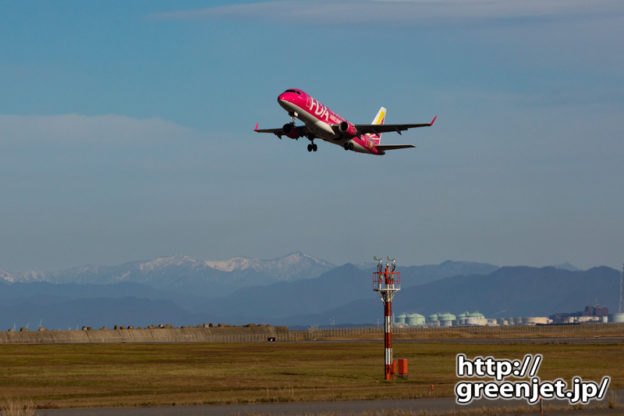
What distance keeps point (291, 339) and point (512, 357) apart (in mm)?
73389

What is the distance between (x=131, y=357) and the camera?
10031cm

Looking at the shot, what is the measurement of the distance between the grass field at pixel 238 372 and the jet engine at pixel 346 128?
876 inches

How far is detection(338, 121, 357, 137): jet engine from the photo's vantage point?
94.1m

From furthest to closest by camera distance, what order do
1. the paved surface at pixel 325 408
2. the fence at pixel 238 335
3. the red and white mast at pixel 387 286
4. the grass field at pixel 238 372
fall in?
the fence at pixel 238 335 < the red and white mast at pixel 387 286 < the grass field at pixel 238 372 < the paved surface at pixel 325 408

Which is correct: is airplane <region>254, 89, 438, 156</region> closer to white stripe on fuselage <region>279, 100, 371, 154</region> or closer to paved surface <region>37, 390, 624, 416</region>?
white stripe on fuselage <region>279, 100, 371, 154</region>

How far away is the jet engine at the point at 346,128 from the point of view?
94062 mm

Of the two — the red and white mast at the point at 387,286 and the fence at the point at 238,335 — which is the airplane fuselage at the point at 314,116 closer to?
the red and white mast at the point at 387,286

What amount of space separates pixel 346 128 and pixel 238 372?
1092 inches

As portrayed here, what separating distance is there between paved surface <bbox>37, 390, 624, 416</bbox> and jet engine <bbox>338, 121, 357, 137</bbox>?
45.4 meters

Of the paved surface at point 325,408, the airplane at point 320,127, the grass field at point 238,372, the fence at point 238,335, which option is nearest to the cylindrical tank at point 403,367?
the grass field at point 238,372

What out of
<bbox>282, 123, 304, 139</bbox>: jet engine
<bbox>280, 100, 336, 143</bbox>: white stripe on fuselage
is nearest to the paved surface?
<bbox>280, 100, 336, 143</bbox>: white stripe on fuselage

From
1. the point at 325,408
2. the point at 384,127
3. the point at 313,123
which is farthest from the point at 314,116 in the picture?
the point at 325,408

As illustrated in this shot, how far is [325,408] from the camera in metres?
48.4

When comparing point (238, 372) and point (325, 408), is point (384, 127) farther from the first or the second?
point (325, 408)
